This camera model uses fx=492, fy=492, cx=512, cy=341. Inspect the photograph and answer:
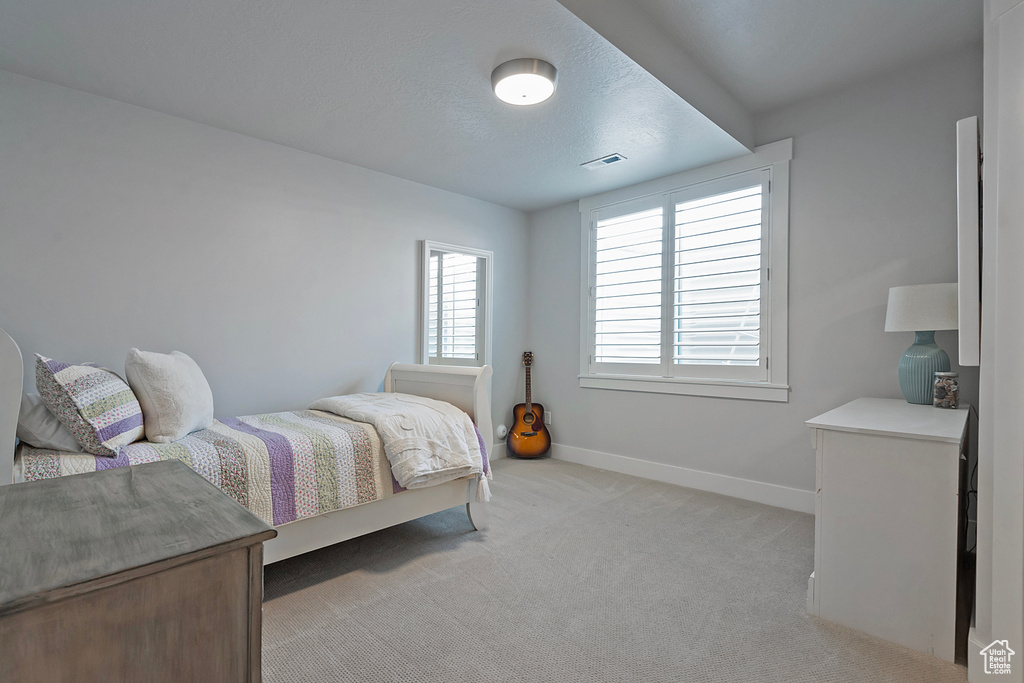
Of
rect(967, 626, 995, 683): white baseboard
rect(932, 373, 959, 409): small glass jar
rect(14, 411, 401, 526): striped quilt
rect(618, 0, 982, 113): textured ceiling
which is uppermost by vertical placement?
rect(618, 0, 982, 113): textured ceiling

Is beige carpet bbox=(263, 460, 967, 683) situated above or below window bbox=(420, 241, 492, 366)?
below

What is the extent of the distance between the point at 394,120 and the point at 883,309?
2811mm

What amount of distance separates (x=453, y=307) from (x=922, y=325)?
2900 millimetres

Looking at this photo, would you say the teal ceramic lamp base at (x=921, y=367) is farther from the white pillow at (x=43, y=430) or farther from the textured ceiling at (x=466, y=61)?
the white pillow at (x=43, y=430)

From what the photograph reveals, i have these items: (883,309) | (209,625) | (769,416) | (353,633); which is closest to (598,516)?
(769,416)

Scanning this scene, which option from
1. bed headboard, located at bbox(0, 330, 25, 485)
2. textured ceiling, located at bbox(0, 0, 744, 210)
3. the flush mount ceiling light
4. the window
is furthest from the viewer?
the window

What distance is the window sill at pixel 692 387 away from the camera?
120 inches

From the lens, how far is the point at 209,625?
700mm

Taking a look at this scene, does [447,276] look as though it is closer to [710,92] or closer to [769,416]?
[710,92]

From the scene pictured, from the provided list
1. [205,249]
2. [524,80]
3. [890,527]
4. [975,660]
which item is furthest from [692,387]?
[205,249]

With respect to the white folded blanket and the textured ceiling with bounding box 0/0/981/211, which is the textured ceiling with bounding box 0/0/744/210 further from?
the white folded blanket

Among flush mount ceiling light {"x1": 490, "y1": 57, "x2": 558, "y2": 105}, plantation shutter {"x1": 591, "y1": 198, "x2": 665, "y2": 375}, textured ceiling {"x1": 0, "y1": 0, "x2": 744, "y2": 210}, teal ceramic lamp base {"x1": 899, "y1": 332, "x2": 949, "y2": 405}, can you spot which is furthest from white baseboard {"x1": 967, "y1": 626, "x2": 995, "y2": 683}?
flush mount ceiling light {"x1": 490, "y1": 57, "x2": 558, "y2": 105}

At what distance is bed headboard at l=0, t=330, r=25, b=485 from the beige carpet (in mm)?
936

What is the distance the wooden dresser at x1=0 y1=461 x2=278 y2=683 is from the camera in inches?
23.0
